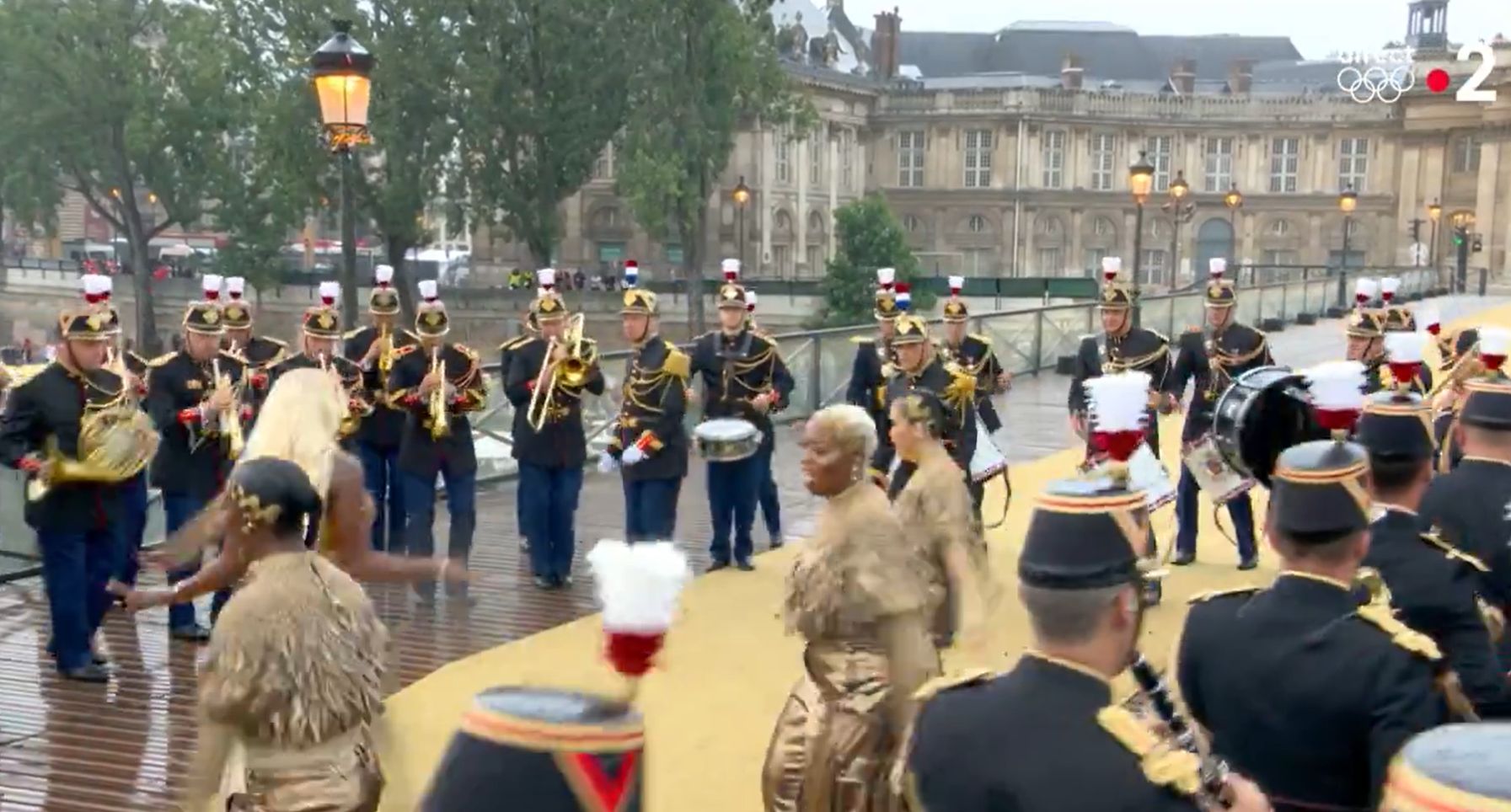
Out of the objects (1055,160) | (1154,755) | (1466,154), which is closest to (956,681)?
(1154,755)

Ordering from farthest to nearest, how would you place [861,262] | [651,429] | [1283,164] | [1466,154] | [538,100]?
[1283,164] < [1466,154] < [861,262] < [538,100] < [651,429]

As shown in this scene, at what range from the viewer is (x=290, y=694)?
436 cm

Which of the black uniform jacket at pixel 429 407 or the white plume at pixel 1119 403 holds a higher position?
the white plume at pixel 1119 403

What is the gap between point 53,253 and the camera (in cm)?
9000

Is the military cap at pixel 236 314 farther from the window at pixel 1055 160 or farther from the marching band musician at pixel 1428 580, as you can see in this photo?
the window at pixel 1055 160

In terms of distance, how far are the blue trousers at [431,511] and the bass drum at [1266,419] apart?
5809 mm

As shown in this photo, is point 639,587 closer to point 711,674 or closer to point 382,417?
point 711,674

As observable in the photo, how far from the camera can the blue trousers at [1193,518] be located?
483 inches

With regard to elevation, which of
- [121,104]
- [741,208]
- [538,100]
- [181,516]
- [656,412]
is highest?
[121,104]

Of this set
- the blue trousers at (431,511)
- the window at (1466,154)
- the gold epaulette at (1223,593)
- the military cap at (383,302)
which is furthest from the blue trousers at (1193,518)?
the window at (1466,154)

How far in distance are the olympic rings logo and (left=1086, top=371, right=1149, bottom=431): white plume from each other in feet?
280

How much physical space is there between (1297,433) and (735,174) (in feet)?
221

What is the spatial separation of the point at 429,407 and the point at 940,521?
5.00 m

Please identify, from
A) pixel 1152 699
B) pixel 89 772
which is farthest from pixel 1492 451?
pixel 89 772
